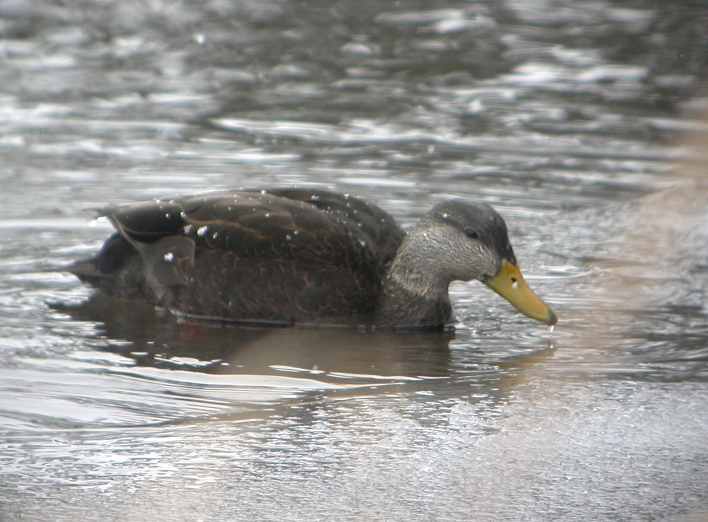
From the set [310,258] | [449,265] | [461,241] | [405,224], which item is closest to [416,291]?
[449,265]

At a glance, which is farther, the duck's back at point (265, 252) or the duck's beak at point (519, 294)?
the duck's back at point (265, 252)

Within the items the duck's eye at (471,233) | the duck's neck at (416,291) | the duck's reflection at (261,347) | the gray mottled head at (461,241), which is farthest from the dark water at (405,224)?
the duck's eye at (471,233)

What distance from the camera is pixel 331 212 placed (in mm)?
6590

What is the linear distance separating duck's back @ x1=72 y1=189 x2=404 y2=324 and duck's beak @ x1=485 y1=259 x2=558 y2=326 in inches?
28.0

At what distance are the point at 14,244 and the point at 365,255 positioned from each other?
A: 7.95 feet

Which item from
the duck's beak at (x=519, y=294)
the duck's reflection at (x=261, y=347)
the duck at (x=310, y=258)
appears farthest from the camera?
the duck at (x=310, y=258)

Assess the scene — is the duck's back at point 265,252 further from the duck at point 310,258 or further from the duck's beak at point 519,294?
the duck's beak at point 519,294

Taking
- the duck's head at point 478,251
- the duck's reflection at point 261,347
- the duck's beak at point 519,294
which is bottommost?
the duck's reflection at point 261,347

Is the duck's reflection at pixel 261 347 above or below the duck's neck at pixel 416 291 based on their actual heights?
below

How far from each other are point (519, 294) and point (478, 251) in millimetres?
306

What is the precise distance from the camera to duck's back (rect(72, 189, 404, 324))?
21.1 feet

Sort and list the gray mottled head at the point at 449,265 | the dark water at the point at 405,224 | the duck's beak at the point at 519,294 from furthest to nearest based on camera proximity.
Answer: the gray mottled head at the point at 449,265 → the duck's beak at the point at 519,294 → the dark water at the point at 405,224

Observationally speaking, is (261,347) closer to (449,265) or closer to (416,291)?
(416,291)

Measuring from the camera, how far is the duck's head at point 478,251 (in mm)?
6160
